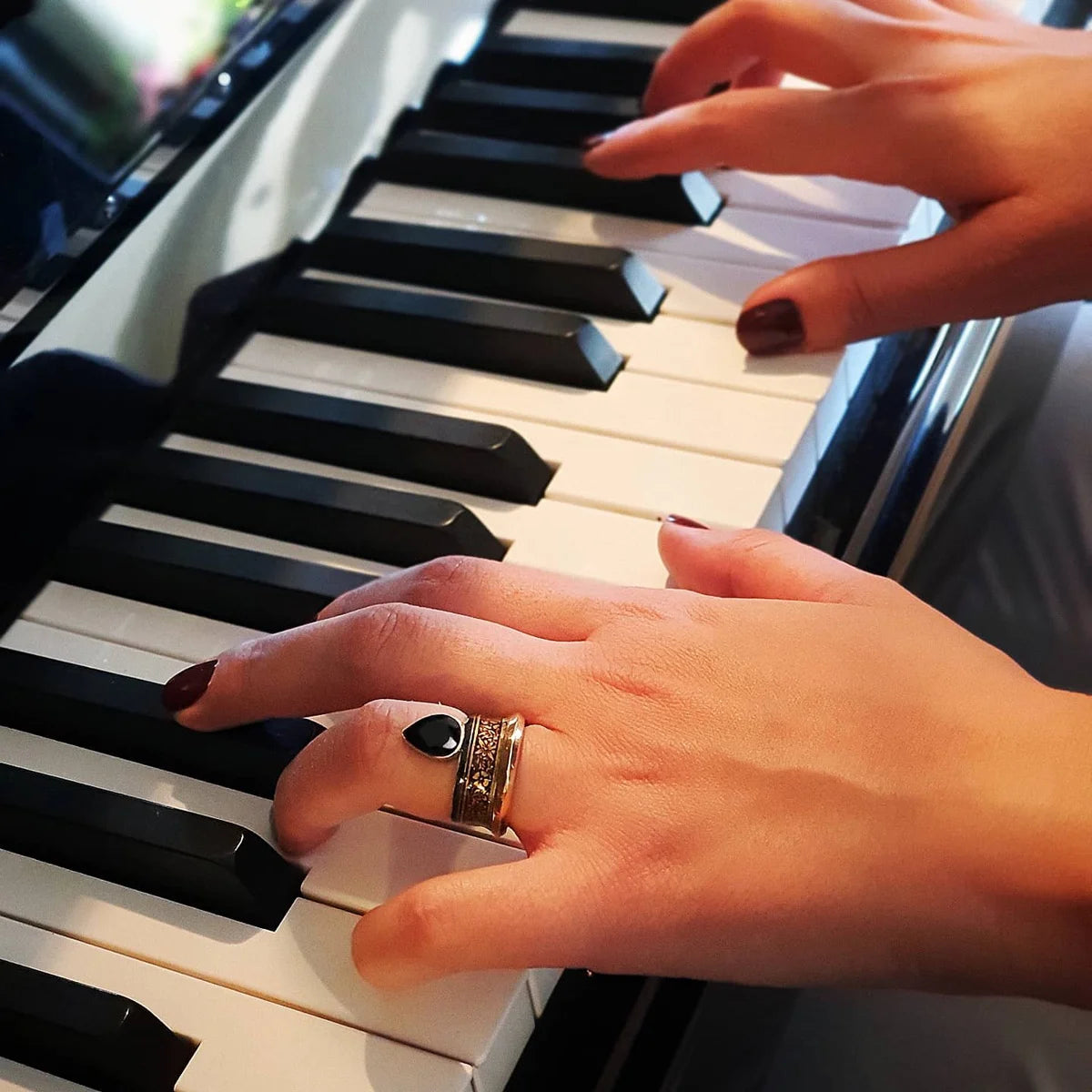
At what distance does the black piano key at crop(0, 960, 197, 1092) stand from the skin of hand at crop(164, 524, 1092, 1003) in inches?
4.5

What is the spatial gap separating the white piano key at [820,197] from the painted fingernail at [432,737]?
2.06ft

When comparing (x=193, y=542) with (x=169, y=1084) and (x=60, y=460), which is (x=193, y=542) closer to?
(x=60, y=460)

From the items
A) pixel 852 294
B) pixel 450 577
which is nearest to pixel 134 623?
pixel 450 577

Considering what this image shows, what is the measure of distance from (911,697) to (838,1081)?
0.30 meters

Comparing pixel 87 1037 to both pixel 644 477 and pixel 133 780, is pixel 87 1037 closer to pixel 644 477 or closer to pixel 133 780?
pixel 133 780

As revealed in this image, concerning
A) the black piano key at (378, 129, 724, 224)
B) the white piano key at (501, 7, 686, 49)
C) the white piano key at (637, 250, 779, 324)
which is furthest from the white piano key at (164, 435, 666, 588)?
the white piano key at (501, 7, 686, 49)

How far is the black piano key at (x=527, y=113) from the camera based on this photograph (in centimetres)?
112

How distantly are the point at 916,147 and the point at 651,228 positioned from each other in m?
0.23

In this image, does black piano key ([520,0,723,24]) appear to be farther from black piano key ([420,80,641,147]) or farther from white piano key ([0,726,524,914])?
white piano key ([0,726,524,914])

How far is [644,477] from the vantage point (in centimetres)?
87

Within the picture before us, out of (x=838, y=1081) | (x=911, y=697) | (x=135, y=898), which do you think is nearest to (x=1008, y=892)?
(x=911, y=697)

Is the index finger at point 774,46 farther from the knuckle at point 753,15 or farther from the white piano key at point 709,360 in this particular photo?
the white piano key at point 709,360

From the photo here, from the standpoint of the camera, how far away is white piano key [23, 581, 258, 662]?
2.69ft

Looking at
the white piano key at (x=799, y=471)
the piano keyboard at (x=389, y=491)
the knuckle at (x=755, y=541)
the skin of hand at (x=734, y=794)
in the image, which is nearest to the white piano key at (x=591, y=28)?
the piano keyboard at (x=389, y=491)
